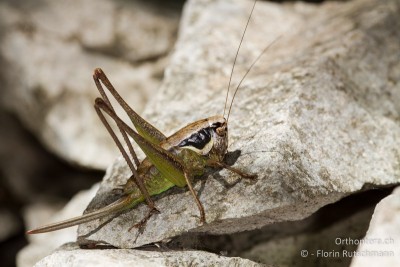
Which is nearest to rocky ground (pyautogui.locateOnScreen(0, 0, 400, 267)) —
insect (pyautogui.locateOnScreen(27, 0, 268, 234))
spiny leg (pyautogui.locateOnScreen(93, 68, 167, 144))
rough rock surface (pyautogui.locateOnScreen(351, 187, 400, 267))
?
rough rock surface (pyautogui.locateOnScreen(351, 187, 400, 267))

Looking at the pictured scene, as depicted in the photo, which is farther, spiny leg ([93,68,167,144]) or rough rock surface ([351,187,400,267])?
spiny leg ([93,68,167,144])

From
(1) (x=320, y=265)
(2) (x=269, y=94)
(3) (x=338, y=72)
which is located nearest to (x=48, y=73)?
(2) (x=269, y=94)

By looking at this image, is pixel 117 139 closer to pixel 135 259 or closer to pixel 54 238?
pixel 135 259

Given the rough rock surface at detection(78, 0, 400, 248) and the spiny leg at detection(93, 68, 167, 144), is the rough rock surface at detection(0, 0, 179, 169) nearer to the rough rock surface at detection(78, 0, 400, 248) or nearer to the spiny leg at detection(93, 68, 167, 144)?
the rough rock surface at detection(78, 0, 400, 248)

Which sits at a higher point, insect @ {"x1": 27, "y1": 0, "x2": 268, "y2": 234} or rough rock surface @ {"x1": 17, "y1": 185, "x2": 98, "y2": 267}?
rough rock surface @ {"x1": 17, "y1": 185, "x2": 98, "y2": 267}

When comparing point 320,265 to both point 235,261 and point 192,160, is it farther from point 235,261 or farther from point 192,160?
point 192,160

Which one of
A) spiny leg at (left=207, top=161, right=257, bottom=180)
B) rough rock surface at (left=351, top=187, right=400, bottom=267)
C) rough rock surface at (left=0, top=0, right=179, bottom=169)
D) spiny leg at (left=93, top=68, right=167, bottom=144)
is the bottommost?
rough rock surface at (left=351, top=187, right=400, bottom=267)

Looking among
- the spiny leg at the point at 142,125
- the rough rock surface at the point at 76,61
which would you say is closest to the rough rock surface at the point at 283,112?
the spiny leg at the point at 142,125

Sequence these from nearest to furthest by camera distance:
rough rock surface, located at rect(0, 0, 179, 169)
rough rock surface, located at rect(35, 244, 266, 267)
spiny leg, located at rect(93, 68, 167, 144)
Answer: rough rock surface, located at rect(35, 244, 266, 267) → spiny leg, located at rect(93, 68, 167, 144) → rough rock surface, located at rect(0, 0, 179, 169)

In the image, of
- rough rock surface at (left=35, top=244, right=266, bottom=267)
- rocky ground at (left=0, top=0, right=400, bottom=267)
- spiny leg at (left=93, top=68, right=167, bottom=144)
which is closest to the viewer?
rough rock surface at (left=35, top=244, right=266, bottom=267)
